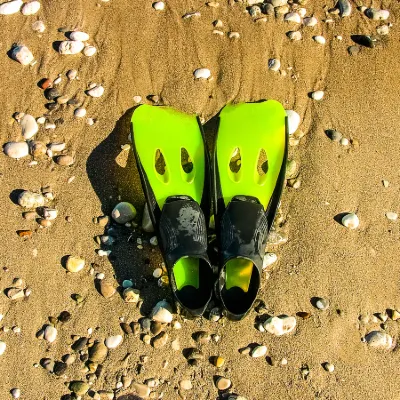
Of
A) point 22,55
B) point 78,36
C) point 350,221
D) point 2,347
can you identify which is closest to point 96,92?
point 78,36

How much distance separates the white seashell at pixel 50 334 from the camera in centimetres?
291

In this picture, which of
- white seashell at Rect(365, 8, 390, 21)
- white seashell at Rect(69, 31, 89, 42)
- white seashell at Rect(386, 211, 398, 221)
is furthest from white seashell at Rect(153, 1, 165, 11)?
white seashell at Rect(386, 211, 398, 221)

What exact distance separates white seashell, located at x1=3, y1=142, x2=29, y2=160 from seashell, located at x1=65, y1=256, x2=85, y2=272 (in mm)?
792

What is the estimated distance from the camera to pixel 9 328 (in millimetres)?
2936

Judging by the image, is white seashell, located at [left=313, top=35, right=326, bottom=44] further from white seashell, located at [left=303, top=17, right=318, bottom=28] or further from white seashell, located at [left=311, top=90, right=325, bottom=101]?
white seashell, located at [left=311, top=90, right=325, bottom=101]

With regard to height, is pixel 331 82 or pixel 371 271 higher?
pixel 331 82

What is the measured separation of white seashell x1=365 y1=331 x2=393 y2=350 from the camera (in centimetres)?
294

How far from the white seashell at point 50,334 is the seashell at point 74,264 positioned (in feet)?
1.15

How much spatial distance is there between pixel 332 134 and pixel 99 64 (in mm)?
1694

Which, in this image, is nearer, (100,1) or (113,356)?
(113,356)

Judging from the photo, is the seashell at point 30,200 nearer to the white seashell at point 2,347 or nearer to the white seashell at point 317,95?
the white seashell at point 2,347

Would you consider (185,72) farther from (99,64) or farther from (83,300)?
(83,300)

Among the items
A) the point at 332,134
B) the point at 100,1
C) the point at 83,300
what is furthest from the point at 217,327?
the point at 100,1

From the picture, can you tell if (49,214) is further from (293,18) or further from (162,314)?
(293,18)
